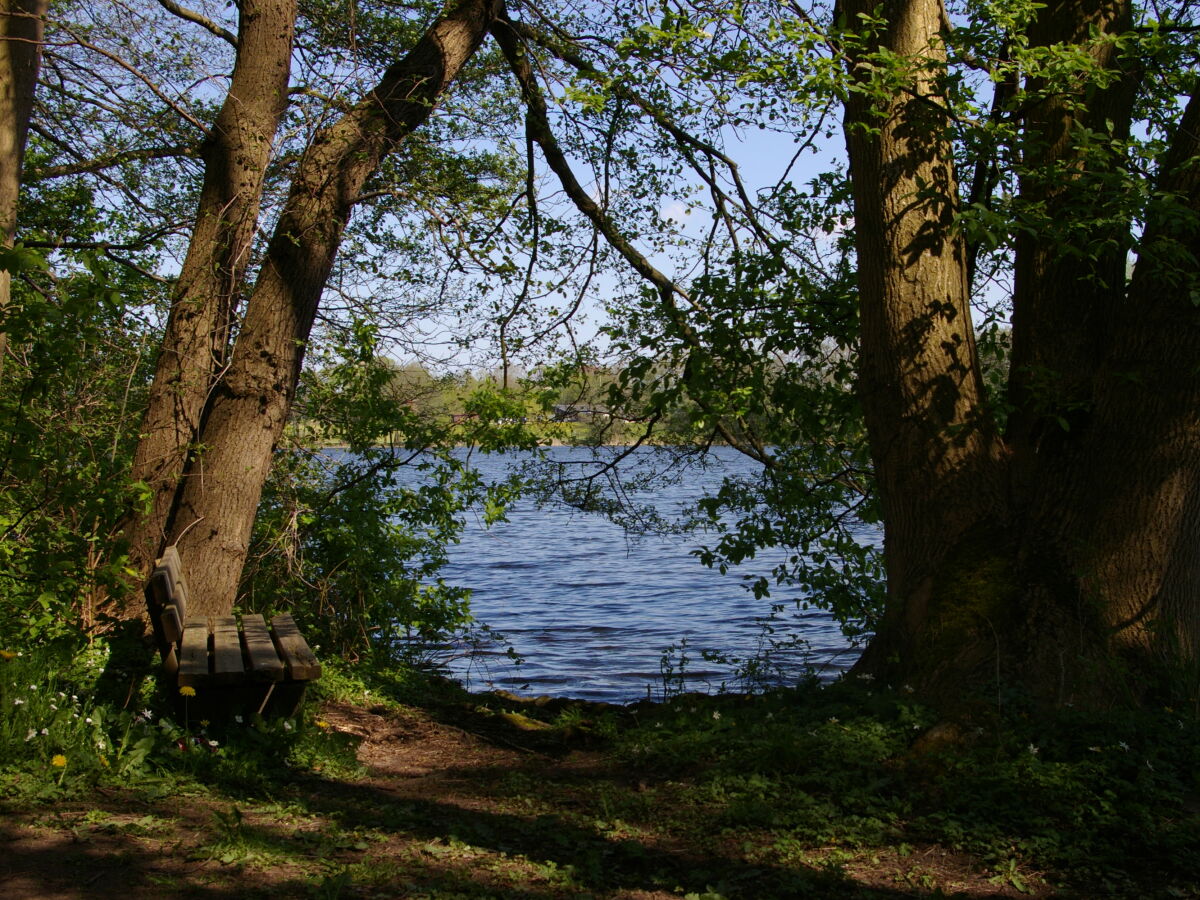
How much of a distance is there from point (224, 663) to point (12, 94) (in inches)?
122

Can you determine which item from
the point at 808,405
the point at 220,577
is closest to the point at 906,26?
the point at 808,405

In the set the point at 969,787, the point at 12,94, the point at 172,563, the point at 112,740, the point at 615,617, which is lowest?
the point at 615,617

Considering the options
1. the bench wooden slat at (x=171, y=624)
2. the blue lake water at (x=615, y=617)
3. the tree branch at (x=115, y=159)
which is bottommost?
the blue lake water at (x=615, y=617)

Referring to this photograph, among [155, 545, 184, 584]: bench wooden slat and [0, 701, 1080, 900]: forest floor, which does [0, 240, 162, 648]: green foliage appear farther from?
[0, 701, 1080, 900]: forest floor

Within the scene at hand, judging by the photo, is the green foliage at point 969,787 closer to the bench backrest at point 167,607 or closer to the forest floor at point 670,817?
the forest floor at point 670,817

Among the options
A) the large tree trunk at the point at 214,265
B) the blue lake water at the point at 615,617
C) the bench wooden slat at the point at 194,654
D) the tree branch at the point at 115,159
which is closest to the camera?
the bench wooden slat at the point at 194,654

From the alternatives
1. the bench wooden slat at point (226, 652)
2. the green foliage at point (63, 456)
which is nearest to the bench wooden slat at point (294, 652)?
the bench wooden slat at point (226, 652)

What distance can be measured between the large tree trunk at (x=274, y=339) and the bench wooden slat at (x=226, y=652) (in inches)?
22.3

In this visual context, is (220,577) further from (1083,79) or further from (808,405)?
(1083,79)

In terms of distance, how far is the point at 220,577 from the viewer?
6.85 m

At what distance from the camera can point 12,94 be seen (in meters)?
5.28

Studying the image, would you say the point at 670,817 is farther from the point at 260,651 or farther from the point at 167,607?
the point at 167,607

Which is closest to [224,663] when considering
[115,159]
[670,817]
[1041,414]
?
[670,817]

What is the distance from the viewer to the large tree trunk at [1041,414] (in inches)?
213
